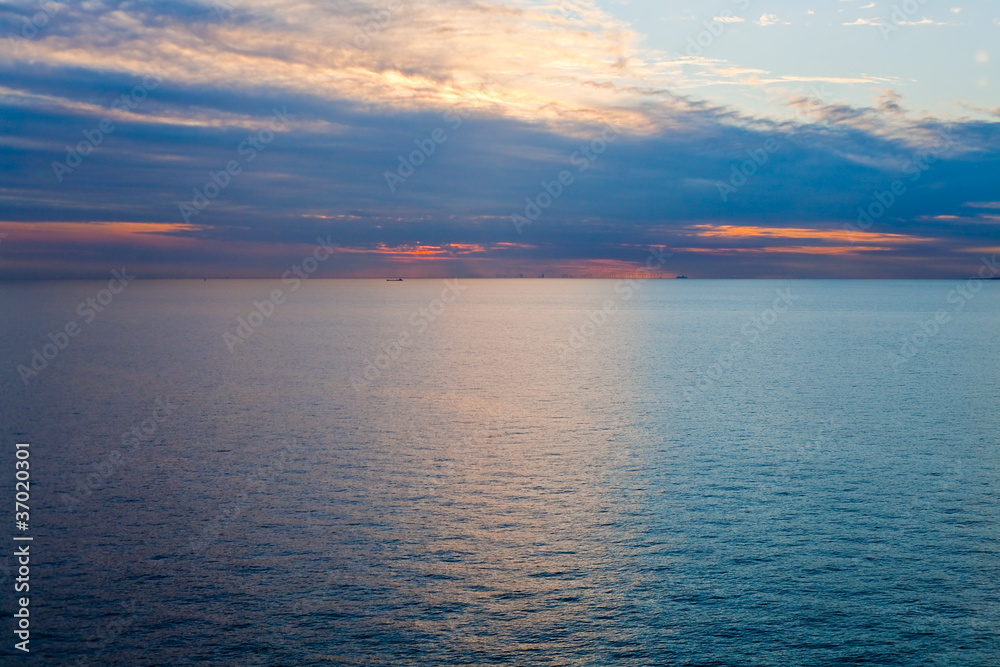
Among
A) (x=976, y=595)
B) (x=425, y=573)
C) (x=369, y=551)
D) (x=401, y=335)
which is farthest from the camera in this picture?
(x=401, y=335)

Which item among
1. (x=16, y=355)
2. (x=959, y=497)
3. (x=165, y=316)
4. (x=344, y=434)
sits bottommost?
(x=165, y=316)

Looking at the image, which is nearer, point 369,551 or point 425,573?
point 425,573

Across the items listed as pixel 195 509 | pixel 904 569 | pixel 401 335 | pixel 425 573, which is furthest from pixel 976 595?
pixel 401 335

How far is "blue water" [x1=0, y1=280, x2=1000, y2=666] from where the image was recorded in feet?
71.5

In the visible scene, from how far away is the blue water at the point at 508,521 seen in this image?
21.8 metres

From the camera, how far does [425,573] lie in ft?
85.2

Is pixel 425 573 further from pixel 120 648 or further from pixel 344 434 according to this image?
pixel 344 434

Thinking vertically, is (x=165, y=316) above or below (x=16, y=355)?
below

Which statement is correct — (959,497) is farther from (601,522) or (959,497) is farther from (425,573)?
(425,573)

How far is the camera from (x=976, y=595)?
24.0 meters

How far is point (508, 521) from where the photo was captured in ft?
102

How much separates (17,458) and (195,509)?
47.4 feet

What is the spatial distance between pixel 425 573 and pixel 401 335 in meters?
102

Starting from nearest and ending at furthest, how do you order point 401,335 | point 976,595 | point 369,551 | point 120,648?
point 120,648, point 976,595, point 369,551, point 401,335
